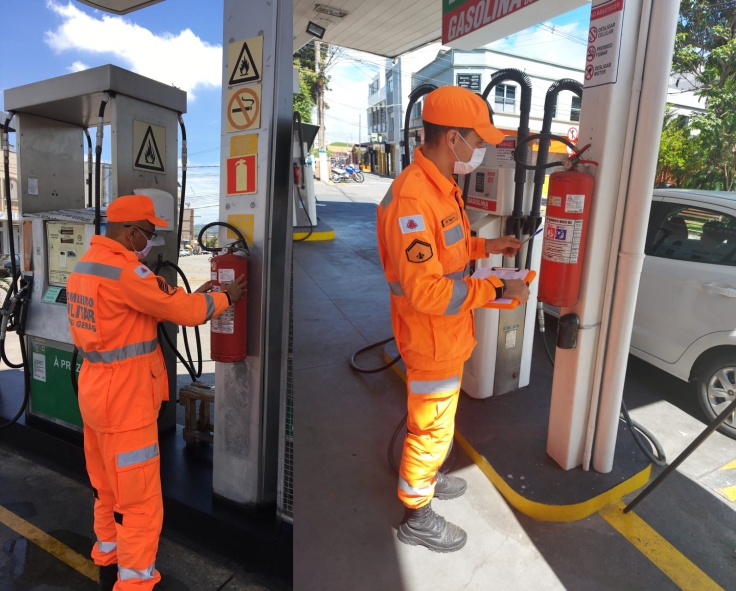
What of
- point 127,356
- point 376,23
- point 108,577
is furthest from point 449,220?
point 376,23

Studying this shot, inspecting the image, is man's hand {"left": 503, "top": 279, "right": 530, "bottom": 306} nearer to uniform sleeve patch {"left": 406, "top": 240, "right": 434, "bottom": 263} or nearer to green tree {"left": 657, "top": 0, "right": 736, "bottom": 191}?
uniform sleeve patch {"left": 406, "top": 240, "right": 434, "bottom": 263}

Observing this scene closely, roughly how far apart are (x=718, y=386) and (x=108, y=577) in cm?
415

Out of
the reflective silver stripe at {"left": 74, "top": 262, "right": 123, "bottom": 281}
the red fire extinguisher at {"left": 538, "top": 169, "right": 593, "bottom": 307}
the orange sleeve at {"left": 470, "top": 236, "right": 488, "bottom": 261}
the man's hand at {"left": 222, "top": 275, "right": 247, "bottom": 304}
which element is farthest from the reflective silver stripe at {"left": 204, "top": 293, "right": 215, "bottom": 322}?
the red fire extinguisher at {"left": 538, "top": 169, "right": 593, "bottom": 307}

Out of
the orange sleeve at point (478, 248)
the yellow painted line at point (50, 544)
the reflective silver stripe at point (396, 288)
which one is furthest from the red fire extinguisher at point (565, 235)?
the yellow painted line at point (50, 544)

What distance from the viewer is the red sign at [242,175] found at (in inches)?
96.9

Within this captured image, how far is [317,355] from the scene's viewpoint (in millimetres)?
4758

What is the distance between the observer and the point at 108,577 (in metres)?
2.47

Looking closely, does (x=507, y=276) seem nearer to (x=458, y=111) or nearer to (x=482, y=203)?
(x=458, y=111)

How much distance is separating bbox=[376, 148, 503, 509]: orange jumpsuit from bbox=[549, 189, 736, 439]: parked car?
92.1 inches

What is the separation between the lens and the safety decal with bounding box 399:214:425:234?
2002 mm

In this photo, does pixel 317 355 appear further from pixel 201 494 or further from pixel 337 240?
pixel 337 240

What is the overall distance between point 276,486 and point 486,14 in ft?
12.2

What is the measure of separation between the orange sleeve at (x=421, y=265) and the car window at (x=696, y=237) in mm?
2614

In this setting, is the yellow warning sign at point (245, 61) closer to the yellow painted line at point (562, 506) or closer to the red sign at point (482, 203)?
the red sign at point (482, 203)
